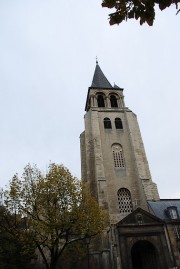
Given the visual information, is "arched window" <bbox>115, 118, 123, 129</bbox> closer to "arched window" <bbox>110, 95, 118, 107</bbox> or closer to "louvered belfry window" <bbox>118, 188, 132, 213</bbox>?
"arched window" <bbox>110, 95, 118, 107</bbox>

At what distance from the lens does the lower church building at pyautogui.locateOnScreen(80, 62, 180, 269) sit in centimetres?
2245

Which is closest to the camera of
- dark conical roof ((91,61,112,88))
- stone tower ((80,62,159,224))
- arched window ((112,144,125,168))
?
stone tower ((80,62,159,224))

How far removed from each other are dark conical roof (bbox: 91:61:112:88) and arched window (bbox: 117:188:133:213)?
19.0 m

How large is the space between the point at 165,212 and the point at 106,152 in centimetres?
1052

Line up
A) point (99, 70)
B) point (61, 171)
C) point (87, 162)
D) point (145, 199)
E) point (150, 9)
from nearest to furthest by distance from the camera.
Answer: point (150, 9), point (61, 171), point (145, 199), point (87, 162), point (99, 70)

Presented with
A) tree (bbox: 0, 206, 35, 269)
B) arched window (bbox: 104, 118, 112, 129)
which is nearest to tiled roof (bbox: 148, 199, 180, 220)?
arched window (bbox: 104, 118, 112, 129)

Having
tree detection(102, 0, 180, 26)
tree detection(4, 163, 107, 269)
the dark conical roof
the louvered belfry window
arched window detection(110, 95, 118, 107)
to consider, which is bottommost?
tree detection(102, 0, 180, 26)

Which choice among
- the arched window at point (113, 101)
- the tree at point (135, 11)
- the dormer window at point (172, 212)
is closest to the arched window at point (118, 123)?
the arched window at point (113, 101)

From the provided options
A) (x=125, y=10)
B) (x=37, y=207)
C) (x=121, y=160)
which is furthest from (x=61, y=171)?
(x=125, y=10)

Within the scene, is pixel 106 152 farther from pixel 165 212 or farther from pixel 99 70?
pixel 99 70

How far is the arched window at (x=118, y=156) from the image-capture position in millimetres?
32478

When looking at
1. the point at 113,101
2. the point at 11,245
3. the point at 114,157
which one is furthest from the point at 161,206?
the point at 113,101

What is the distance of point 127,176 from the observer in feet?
103

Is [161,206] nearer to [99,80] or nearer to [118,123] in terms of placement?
[118,123]
